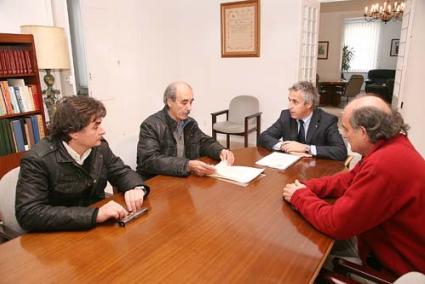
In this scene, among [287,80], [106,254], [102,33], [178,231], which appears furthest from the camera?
[287,80]

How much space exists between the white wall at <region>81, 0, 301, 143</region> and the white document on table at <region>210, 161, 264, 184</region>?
8.67 feet

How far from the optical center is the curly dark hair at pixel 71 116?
1.34m

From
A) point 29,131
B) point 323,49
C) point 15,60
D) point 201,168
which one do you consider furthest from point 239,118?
point 323,49

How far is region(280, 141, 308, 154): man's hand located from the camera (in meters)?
2.13

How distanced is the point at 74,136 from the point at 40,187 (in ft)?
0.82

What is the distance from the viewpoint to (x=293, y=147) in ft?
7.04

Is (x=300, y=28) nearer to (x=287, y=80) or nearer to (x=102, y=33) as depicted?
(x=287, y=80)

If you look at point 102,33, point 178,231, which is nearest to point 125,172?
point 178,231

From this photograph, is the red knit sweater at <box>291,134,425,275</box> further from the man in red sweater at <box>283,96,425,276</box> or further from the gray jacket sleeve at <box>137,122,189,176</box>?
the gray jacket sleeve at <box>137,122,189,176</box>

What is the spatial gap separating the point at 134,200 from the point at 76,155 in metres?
0.34

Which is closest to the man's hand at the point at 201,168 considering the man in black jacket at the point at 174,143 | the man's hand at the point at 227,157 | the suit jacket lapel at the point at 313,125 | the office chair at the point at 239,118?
the man in black jacket at the point at 174,143

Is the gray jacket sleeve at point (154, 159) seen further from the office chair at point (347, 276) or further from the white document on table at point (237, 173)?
the office chair at point (347, 276)

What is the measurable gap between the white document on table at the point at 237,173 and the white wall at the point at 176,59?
8.67 feet

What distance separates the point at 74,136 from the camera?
4.50ft
